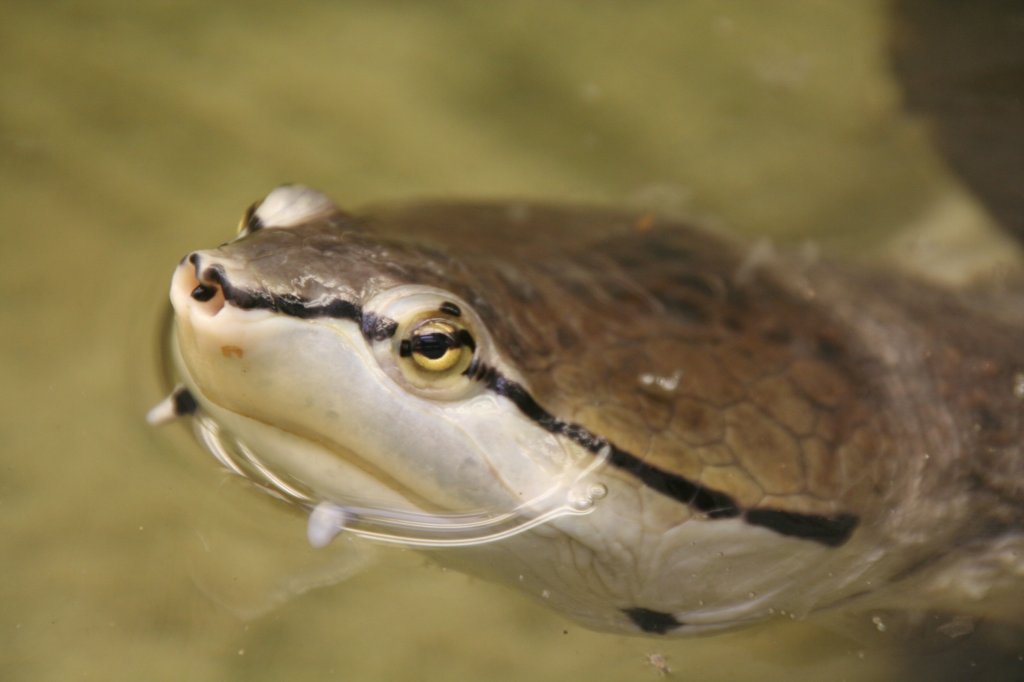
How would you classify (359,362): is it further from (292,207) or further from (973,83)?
(973,83)

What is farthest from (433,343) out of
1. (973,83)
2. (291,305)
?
(973,83)

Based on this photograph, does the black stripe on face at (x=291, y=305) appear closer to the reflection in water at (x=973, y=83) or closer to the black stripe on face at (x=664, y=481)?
the black stripe on face at (x=664, y=481)

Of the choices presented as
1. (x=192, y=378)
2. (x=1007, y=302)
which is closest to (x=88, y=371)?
(x=192, y=378)

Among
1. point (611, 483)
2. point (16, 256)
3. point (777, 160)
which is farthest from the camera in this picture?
point (777, 160)

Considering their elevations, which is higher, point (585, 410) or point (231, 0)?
point (231, 0)

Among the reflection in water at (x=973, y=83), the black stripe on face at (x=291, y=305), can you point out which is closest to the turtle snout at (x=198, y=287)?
the black stripe on face at (x=291, y=305)

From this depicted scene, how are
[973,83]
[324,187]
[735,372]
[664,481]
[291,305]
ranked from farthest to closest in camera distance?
[973,83] < [324,187] < [735,372] < [664,481] < [291,305]

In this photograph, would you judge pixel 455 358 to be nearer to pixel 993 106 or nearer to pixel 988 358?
pixel 988 358

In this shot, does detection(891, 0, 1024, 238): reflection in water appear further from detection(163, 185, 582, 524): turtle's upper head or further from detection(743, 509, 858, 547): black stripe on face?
detection(163, 185, 582, 524): turtle's upper head
